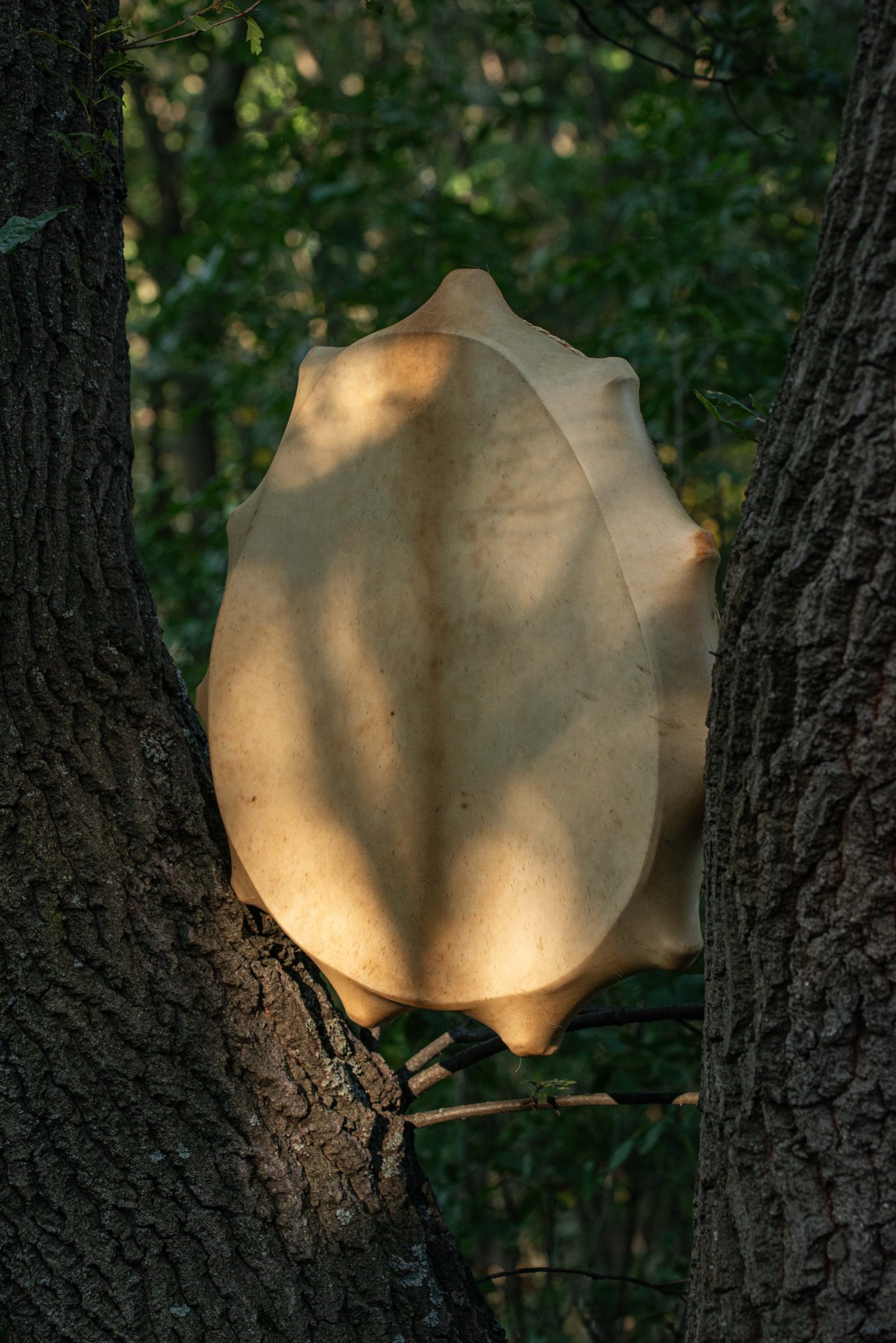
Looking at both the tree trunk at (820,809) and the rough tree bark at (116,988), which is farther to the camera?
the rough tree bark at (116,988)

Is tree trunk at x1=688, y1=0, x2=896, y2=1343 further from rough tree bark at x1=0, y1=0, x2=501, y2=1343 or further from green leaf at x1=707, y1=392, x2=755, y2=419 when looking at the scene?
rough tree bark at x1=0, y1=0, x2=501, y2=1343

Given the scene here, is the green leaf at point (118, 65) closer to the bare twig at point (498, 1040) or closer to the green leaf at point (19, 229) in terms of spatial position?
the green leaf at point (19, 229)

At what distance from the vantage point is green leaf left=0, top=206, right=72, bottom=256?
3.41 ft

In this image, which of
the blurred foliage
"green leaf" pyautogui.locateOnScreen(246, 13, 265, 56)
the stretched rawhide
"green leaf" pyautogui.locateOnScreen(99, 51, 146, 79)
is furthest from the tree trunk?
"green leaf" pyautogui.locateOnScreen(99, 51, 146, 79)

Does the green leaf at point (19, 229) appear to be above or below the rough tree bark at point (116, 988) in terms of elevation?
above

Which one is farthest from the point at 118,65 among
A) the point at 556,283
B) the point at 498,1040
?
the point at 556,283

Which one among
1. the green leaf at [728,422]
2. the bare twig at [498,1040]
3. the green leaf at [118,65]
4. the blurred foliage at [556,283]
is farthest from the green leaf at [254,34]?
the bare twig at [498,1040]

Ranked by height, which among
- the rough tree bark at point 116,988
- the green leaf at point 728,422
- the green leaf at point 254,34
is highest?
the green leaf at point 254,34

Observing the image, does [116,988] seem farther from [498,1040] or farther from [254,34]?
[254,34]

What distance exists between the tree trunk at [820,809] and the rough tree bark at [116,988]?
43cm

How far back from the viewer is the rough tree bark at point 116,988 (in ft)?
3.49

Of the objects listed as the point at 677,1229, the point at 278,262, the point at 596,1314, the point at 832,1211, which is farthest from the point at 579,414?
the point at 278,262

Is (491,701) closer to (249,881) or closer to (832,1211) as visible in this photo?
(249,881)

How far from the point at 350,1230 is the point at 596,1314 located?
6.22ft
